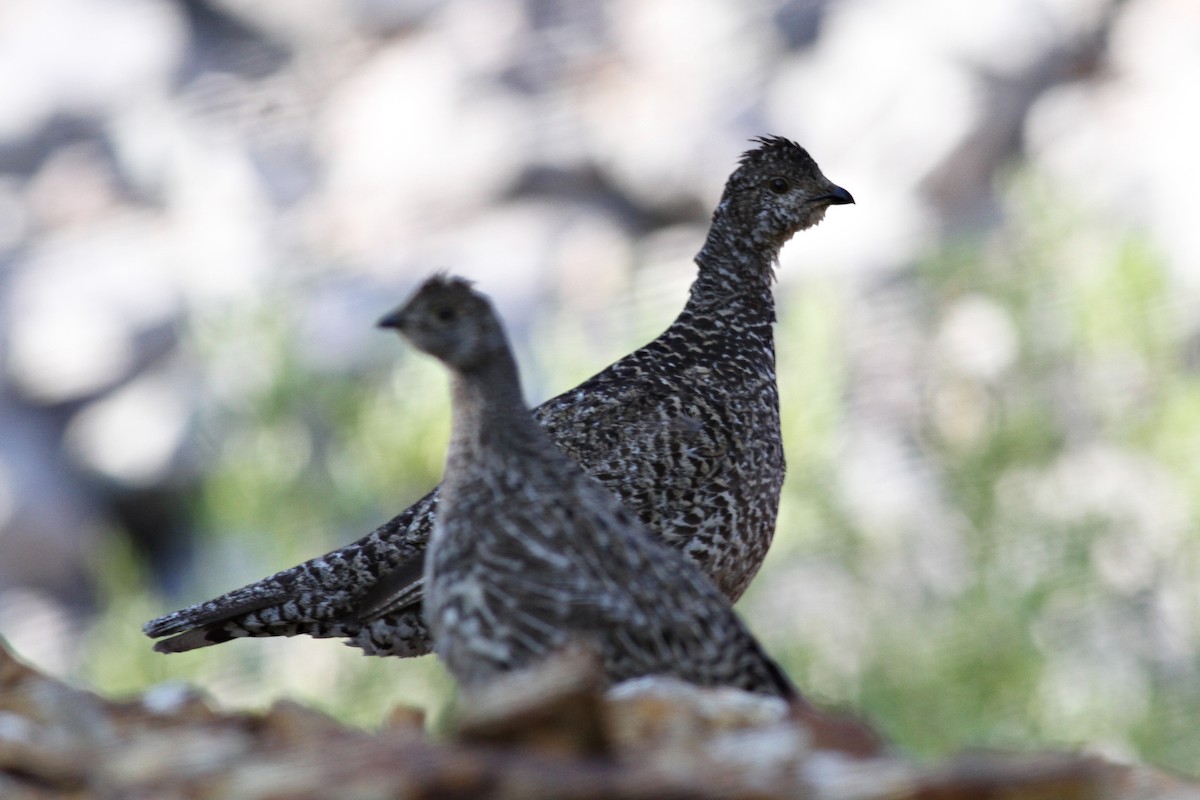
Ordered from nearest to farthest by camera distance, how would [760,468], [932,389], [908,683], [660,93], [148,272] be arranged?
[760,468] < [908,683] < [932,389] < [148,272] < [660,93]

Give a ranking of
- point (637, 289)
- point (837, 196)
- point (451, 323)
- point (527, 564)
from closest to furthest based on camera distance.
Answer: point (527, 564) → point (451, 323) → point (837, 196) → point (637, 289)

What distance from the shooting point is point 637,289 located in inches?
760

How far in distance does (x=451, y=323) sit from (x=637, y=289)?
14.2 meters

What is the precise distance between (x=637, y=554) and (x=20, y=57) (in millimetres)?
34917

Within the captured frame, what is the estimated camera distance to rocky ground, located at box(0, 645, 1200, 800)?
154 inches

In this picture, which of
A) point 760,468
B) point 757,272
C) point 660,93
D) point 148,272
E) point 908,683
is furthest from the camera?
point 660,93

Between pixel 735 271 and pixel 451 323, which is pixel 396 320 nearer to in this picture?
pixel 451 323

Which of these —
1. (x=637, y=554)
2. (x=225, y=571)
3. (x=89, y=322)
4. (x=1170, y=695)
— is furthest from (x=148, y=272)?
(x=637, y=554)

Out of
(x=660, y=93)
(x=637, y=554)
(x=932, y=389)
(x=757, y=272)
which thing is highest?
(x=660, y=93)

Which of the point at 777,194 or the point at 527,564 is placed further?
the point at 777,194

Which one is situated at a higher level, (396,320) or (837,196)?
(837,196)

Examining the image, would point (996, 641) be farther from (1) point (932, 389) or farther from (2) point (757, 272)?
(2) point (757, 272)

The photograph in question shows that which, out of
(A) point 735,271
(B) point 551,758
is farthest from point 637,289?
(B) point 551,758

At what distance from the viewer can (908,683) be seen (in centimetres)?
2470
